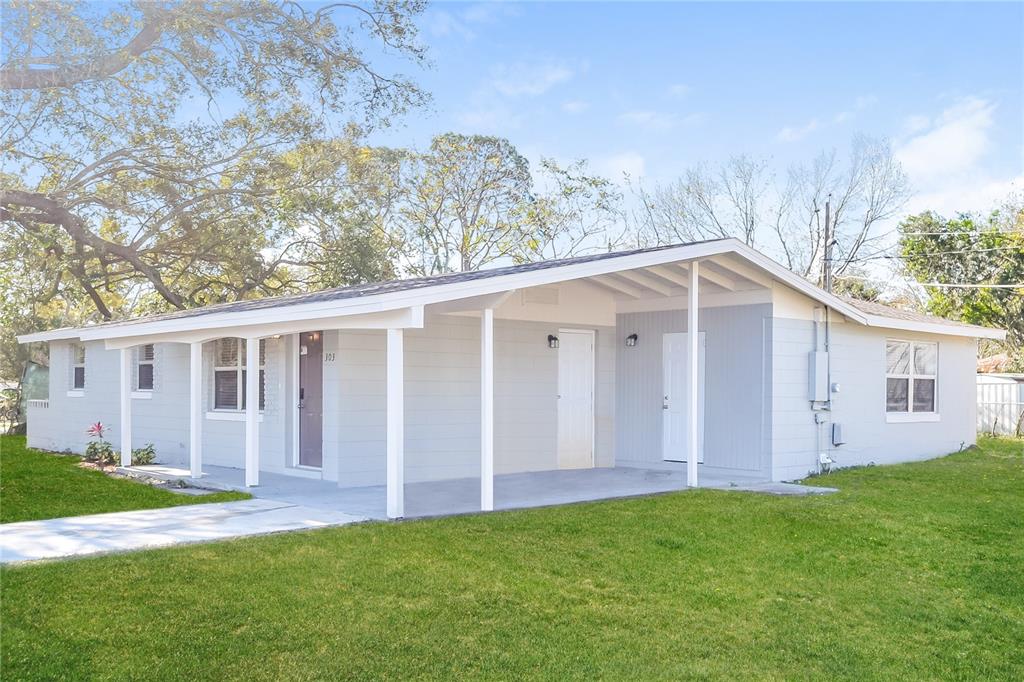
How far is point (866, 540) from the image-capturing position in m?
7.68

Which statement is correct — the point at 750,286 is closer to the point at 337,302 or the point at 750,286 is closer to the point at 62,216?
the point at 337,302

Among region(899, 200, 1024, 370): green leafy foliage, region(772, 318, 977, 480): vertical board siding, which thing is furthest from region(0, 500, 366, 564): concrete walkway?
region(899, 200, 1024, 370): green leafy foliage

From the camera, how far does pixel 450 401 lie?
1136cm

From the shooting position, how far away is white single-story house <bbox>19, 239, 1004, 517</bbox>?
410 inches

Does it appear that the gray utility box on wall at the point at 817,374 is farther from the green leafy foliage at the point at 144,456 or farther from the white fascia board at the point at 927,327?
the green leafy foliage at the point at 144,456

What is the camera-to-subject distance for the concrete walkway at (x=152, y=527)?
6.76 meters

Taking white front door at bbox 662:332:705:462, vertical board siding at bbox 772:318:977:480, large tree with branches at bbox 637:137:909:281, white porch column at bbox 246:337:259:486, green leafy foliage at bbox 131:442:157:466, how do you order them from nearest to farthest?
white porch column at bbox 246:337:259:486 → vertical board siding at bbox 772:318:977:480 → white front door at bbox 662:332:705:462 → green leafy foliage at bbox 131:442:157:466 → large tree with branches at bbox 637:137:909:281

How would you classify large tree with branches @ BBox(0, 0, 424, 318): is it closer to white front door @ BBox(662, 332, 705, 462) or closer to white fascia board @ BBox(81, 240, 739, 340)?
white fascia board @ BBox(81, 240, 739, 340)

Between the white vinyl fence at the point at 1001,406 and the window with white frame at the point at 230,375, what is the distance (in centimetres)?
1685

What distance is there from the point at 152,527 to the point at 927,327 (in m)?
11.9

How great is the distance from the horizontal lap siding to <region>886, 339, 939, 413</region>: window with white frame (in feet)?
15.1

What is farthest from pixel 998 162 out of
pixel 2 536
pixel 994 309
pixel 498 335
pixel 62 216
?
pixel 2 536

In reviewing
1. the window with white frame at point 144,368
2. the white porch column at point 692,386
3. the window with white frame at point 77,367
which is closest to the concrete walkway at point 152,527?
the white porch column at point 692,386

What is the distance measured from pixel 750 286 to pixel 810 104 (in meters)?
14.9
